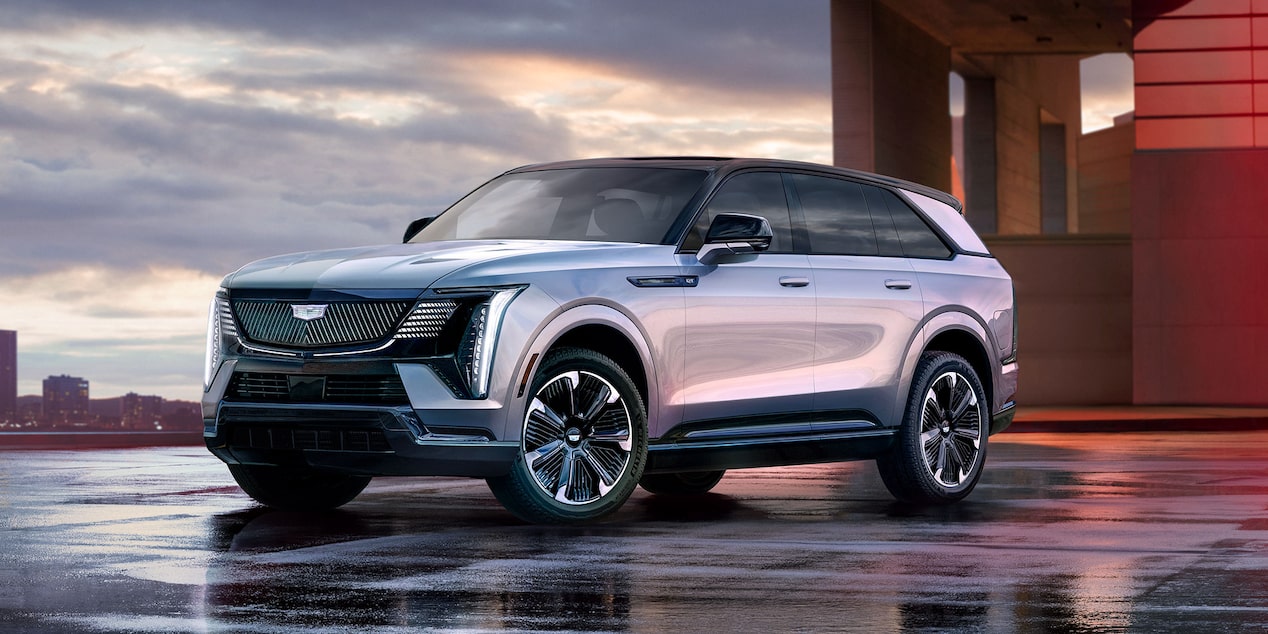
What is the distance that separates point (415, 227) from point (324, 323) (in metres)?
2.27

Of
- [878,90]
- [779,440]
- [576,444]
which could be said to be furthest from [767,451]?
[878,90]

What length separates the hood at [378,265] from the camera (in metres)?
8.62

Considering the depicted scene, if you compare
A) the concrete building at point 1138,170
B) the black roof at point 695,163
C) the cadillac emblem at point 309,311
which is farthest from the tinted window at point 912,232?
the concrete building at point 1138,170

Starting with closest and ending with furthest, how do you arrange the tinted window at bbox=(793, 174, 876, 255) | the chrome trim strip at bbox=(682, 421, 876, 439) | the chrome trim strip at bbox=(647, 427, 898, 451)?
the chrome trim strip at bbox=(647, 427, 898, 451) → the chrome trim strip at bbox=(682, 421, 876, 439) → the tinted window at bbox=(793, 174, 876, 255)

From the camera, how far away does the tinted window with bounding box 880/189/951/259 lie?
36.6ft

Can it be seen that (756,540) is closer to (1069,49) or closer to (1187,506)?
(1187,506)

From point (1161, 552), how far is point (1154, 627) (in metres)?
2.21

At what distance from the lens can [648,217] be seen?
9.78 metres

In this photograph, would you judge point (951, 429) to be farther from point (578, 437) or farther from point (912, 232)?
point (578, 437)

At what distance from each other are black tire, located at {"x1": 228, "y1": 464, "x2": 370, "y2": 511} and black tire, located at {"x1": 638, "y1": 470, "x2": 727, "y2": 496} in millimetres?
2272

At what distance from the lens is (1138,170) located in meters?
34.5

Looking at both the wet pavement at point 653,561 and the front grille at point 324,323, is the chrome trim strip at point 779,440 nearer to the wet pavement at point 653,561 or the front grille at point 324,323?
the wet pavement at point 653,561

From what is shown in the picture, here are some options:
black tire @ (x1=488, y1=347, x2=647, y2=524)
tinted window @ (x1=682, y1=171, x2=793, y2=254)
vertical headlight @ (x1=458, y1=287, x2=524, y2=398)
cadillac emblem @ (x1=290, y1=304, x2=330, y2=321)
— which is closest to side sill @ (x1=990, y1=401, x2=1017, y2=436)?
tinted window @ (x1=682, y1=171, x2=793, y2=254)

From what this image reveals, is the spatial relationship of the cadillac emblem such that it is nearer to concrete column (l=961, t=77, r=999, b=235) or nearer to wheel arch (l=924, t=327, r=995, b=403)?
wheel arch (l=924, t=327, r=995, b=403)
